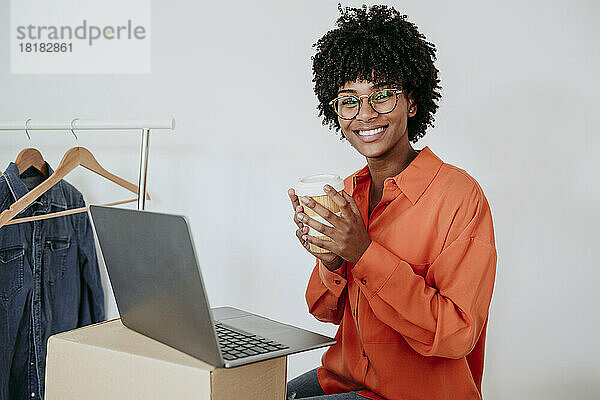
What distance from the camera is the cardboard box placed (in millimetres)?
850

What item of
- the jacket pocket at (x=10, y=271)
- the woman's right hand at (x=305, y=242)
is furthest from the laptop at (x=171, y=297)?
the jacket pocket at (x=10, y=271)

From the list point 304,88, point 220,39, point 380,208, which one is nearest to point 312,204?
point 380,208

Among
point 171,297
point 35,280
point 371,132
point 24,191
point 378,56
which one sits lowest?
point 35,280

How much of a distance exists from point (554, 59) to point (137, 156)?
1274mm

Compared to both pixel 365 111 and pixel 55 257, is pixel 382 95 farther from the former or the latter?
pixel 55 257

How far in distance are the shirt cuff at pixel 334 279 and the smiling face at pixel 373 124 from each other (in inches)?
9.4

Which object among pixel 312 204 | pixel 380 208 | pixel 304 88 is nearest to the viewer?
pixel 312 204

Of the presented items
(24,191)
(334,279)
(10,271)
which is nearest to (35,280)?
(10,271)

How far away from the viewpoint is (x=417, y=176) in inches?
47.7

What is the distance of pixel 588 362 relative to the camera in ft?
5.98

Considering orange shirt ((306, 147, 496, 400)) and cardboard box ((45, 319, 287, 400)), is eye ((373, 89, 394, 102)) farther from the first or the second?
cardboard box ((45, 319, 287, 400))

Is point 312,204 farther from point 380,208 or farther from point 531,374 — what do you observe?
point 531,374

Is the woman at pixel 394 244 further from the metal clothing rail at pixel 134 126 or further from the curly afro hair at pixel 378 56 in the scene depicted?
the metal clothing rail at pixel 134 126

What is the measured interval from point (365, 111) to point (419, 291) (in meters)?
0.35
